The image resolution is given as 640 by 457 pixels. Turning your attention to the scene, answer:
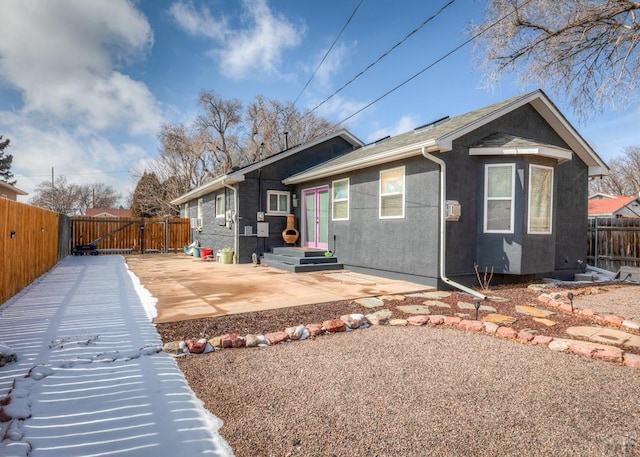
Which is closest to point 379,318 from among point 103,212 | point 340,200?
point 340,200

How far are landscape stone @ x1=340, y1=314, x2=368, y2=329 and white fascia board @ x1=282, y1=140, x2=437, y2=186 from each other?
397 centimetres

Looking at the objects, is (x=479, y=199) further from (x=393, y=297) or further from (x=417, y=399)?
(x=417, y=399)

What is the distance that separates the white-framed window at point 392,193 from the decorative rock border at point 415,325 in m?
3.51

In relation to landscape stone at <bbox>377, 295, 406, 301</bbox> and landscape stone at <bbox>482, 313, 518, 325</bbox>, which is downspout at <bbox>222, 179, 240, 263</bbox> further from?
landscape stone at <bbox>482, 313, 518, 325</bbox>

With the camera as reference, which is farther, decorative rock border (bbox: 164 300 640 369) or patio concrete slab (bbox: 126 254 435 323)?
patio concrete slab (bbox: 126 254 435 323)

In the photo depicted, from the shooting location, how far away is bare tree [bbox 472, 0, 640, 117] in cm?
680

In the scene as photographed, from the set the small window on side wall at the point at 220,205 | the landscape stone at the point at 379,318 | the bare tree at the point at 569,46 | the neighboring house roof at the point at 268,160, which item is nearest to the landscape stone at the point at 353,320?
the landscape stone at the point at 379,318

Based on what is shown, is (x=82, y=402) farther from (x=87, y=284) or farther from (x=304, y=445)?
(x=87, y=284)

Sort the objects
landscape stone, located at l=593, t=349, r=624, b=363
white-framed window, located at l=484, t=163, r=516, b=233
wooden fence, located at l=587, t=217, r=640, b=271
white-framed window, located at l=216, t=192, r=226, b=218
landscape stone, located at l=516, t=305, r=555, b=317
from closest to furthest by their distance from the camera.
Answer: landscape stone, located at l=593, t=349, r=624, b=363 < landscape stone, located at l=516, t=305, r=555, b=317 < white-framed window, located at l=484, t=163, r=516, b=233 < wooden fence, located at l=587, t=217, r=640, b=271 < white-framed window, located at l=216, t=192, r=226, b=218

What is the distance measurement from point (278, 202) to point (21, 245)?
7.24m

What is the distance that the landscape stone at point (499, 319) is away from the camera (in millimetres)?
4543

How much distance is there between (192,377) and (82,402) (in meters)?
0.78

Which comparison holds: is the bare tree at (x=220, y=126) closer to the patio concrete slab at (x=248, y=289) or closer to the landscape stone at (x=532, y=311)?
the patio concrete slab at (x=248, y=289)

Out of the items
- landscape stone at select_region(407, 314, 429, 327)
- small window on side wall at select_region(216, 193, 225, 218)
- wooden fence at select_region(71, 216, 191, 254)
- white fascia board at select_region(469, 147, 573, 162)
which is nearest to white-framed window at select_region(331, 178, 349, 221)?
white fascia board at select_region(469, 147, 573, 162)
